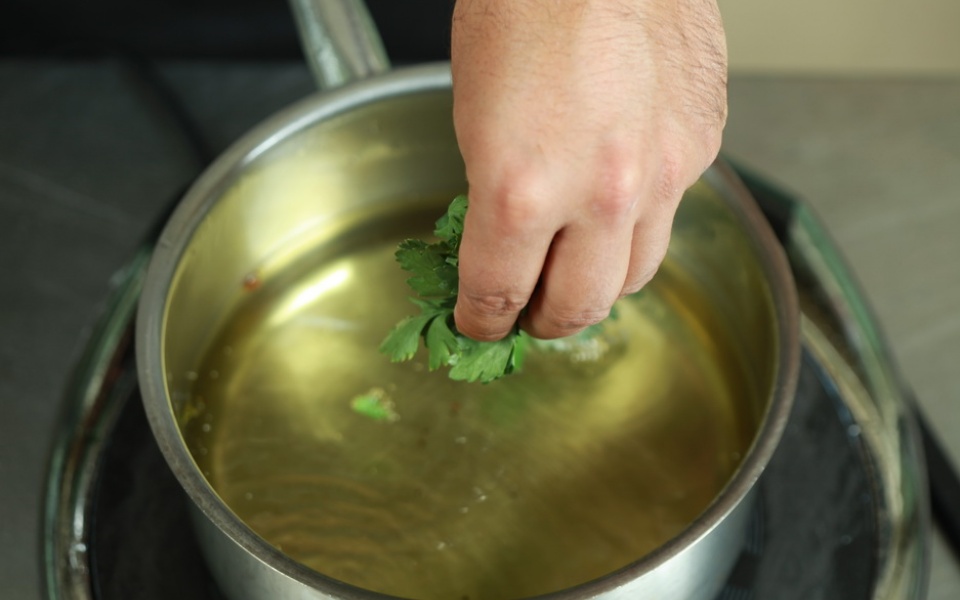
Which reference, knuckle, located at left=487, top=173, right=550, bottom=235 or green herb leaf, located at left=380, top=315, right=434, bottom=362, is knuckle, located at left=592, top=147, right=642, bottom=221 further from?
green herb leaf, located at left=380, top=315, right=434, bottom=362

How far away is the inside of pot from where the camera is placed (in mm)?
628

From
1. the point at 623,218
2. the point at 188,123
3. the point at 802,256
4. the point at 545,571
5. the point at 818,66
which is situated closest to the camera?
the point at 623,218

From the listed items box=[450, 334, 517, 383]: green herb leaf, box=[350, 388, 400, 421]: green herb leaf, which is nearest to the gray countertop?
box=[350, 388, 400, 421]: green herb leaf

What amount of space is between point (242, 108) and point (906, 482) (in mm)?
722

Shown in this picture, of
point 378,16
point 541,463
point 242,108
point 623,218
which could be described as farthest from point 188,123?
point 623,218

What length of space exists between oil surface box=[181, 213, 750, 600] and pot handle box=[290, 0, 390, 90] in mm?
171

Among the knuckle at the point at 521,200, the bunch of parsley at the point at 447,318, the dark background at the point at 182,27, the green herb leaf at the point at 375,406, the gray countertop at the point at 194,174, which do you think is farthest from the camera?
the dark background at the point at 182,27

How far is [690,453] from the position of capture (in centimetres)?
68

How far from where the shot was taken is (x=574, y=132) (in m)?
0.43

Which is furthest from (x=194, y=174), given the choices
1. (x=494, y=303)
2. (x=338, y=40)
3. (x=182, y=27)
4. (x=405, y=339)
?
(x=494, y=303)

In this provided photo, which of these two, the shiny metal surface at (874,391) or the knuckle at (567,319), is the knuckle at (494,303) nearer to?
the knuckle at (567,319)

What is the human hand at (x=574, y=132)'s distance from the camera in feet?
1.41

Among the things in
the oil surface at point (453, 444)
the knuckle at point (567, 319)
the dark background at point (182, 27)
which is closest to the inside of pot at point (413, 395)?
the oil surface at point (453, 444)

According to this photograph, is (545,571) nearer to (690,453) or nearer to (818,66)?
(690,453)
